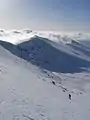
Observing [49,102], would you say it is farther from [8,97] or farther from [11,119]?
[11,119]

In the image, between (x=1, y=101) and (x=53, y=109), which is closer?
(x=1, y=101)

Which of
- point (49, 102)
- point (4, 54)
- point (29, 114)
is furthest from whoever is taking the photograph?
point (4, 54)

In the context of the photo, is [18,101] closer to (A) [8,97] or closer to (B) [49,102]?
(A) [8,97]

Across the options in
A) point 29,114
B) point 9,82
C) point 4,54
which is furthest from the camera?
point 4,54

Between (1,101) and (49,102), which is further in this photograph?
(49,102)

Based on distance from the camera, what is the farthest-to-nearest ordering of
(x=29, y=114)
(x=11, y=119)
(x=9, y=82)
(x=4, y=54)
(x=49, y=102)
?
(x=4, y=54) < (x=9, y=82) < (x=49, y=102) < (x=29, y=114) < (x=11, y=119)

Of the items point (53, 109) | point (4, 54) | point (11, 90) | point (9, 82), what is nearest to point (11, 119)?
point (53, 109)

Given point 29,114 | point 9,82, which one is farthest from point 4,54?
point 29,114

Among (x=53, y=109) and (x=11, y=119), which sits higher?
(x=11, y=119)

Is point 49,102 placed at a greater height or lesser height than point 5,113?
lesser
